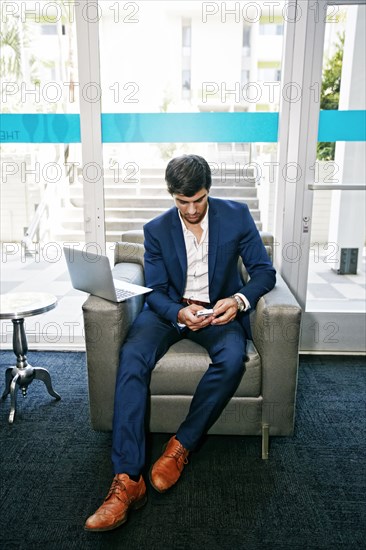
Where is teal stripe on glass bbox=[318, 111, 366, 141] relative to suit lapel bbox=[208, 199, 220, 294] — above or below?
above

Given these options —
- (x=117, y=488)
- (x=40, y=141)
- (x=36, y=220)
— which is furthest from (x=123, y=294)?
(x=36, y=220)

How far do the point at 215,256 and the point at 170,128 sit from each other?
1109 millimetres

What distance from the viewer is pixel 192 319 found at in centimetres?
196

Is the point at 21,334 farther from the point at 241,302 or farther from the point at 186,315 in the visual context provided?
the point at 241,302

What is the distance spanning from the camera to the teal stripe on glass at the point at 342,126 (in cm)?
276

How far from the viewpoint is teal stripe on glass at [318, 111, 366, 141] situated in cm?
276

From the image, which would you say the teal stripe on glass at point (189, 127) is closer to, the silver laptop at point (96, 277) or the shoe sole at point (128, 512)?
the silver laptop at point (96, 277)

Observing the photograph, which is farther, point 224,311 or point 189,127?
point 189,127

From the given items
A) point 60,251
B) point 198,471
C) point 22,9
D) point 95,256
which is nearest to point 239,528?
point 198,471

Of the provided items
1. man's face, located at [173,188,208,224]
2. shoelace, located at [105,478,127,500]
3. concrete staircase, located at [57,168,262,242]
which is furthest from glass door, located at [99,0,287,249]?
shoelace, located at [105,478,127,500]

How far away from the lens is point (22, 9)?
2.85 metres

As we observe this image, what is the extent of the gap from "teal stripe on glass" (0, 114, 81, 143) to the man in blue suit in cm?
108

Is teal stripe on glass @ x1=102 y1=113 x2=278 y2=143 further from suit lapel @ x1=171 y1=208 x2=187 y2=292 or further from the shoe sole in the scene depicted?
the shoe sole

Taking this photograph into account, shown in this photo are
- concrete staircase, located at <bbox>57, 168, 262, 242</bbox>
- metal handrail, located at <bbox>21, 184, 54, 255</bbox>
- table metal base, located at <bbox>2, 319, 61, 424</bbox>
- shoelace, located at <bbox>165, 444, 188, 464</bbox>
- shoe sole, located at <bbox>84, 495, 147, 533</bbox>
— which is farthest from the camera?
metal handrail, located at <bbox>21, 184, 54, 255</bbox>
